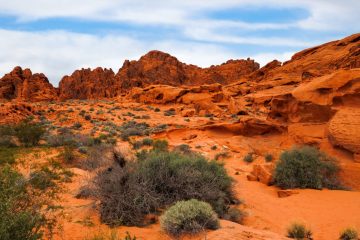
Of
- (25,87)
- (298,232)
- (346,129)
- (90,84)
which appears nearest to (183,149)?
(346,129)

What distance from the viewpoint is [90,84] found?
68312mm

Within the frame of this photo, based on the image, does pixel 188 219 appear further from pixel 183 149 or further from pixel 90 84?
pixel 90 84

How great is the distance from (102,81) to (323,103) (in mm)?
60360

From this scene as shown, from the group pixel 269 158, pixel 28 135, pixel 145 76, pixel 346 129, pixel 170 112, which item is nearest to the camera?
pixel 346 129

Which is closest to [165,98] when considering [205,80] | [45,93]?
[45,93]

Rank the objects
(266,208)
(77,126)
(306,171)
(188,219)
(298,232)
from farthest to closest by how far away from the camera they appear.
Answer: (77,126), (306,171), (266,208), (298,232), (188,219)

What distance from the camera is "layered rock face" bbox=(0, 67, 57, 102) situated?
52806mm

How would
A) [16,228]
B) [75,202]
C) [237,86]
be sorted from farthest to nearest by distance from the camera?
[237,86] < [75,202] < [16,228]

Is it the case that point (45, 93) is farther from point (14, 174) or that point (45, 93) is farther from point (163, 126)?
point (14, 174)

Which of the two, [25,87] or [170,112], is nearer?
[170,112]

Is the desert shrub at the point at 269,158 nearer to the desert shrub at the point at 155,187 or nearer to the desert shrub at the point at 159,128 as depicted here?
the desert shrub at the point at 155,187

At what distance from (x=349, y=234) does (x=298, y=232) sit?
3.04 ft

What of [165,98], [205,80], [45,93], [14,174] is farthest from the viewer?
[205,80]

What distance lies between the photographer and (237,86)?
44938 millimetres
